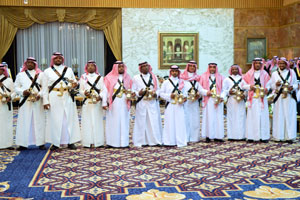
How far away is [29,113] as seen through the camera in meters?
6.62

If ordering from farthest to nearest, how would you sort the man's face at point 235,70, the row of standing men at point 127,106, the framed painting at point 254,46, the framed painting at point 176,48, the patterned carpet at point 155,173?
1. the framed painting at point 254,46
2. the framed painting at point 176,48
3. the man's face at point 235,70
4. the row of standing men at point 127,106
5. the patterned carpet at point 155,173

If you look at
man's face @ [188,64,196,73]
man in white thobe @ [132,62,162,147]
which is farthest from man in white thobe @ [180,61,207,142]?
man in white thobe @ [132,62,162,147]

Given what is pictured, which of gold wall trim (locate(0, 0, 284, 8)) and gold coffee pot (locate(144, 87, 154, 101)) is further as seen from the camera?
gold wall trim (locate(0, 0, 284, 8))

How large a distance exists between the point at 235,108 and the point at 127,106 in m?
2.16

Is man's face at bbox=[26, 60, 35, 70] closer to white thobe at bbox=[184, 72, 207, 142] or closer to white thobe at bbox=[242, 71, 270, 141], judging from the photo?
white thobe at bbox=[184, 72, 207, 142]

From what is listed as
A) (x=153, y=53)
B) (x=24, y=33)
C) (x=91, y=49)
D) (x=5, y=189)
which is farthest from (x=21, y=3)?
(x=5, y=189)

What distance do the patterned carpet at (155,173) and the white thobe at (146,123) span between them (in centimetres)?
26

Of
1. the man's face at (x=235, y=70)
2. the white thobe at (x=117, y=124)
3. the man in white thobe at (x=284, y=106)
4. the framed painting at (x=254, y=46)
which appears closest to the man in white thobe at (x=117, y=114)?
the white thobe at (x=117, y=124)

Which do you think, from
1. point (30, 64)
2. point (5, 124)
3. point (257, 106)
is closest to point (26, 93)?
point (30, 64)

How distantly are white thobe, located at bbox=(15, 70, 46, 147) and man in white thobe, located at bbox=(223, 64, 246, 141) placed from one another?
3.49 m

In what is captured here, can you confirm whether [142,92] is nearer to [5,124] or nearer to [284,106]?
[5,124]

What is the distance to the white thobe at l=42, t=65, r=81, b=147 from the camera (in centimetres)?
651

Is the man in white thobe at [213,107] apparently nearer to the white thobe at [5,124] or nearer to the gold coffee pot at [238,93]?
the gold coffee pot at [238,93]

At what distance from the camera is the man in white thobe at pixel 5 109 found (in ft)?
21.6
